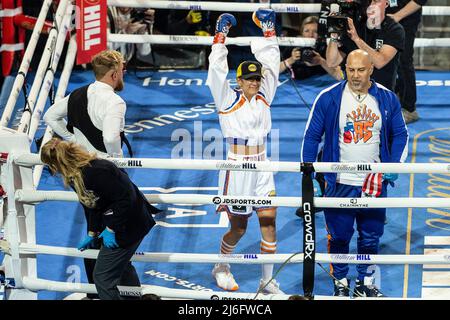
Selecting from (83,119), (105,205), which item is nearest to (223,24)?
(83,119)

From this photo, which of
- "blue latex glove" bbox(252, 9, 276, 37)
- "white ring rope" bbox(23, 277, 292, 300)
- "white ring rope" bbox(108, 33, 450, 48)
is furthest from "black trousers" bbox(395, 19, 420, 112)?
"white ring rope" bbox(23, 277, 292, 300)

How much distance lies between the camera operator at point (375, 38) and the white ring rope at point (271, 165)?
2.26 m

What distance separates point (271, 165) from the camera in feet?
21.7

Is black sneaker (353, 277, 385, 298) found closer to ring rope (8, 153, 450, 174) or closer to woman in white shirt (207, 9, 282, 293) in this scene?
woman in white shirt (207, 9, 282, 293)

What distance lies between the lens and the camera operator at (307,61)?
29.8ft

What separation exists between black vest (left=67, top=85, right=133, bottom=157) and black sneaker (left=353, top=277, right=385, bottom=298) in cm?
197

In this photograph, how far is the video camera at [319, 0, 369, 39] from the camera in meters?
8.72

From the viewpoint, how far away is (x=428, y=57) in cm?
1174

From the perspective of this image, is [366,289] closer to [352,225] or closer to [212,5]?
[352,225]

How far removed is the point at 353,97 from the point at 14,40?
5.11 meters

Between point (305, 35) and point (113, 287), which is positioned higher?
point (305, 35)

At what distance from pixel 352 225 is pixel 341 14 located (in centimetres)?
228

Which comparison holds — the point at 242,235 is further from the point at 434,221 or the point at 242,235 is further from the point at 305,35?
the point at 305,35

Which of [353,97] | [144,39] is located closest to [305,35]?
[144,39]
